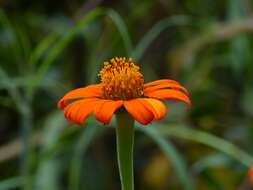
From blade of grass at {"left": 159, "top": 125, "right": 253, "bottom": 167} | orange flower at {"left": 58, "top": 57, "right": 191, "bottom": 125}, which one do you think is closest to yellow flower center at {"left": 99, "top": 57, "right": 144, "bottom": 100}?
orange flower at {"left": 58, "top": 57, "right": 191, "bottom": 125}

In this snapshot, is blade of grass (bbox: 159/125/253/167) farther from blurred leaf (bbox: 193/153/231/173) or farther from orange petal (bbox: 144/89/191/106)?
orange petal (bbox: 144/89/191/106)

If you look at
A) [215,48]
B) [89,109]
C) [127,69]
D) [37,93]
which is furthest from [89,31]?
[89,109]

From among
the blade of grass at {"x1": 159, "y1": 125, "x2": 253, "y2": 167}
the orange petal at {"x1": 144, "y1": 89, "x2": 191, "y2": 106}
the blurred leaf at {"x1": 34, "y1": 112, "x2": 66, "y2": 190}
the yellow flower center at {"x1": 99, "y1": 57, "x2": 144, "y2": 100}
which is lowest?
the orange petal at {"x1": 144, "y1": 89, "x2": 191, "y2": 106}

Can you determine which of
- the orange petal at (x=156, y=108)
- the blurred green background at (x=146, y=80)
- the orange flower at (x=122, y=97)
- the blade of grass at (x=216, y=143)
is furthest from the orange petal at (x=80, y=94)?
the blurred green background at (x=146, y=80)

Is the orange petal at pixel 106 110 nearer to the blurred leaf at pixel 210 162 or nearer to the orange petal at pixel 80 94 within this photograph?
the orange petal at pixel 80 94

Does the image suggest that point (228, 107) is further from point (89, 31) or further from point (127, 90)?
point (127, 90)

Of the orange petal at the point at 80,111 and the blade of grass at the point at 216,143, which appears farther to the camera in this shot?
the blade of grass at the point at 216,143
